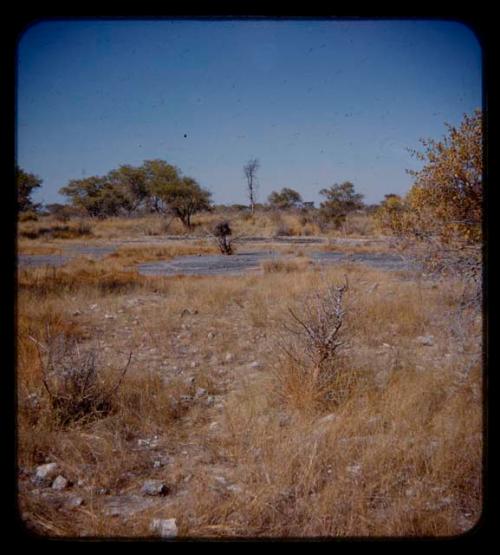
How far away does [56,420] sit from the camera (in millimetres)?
2770

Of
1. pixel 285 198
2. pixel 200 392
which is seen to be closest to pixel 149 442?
pixel 200 392

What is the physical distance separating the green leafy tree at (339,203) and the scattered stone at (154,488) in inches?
927

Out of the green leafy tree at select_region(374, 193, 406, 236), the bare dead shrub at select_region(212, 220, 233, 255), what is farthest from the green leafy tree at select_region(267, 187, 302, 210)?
the green leafy tree at select_region(374, 193, 406, 236)

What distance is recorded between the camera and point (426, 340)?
4656mm

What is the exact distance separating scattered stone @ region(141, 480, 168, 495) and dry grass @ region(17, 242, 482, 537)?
0.16 feet

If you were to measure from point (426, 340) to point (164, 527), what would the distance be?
3665mm

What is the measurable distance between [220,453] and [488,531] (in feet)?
4.74

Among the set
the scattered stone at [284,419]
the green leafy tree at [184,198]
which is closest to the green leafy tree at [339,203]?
the green leafy tree at [184,198]

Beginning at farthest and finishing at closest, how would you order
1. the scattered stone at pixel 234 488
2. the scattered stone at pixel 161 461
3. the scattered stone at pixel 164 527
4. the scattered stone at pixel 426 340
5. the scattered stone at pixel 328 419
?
the scattered stone at pixel 426 340
the scattered stone at pixel 328 419
the scattered stone at pixel 161 461
the scattered stone at pixel 234 488
the scattered stone at pixel 164 527

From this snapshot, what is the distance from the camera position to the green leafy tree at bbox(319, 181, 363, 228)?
1007 inches

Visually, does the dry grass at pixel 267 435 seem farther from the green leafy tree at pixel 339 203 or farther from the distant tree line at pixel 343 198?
the green leafy tree at pixel 339 203

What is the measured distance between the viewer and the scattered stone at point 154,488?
222 centimetres

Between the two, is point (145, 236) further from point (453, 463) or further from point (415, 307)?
point (453, 463)

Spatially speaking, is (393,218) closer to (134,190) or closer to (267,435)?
(267,435)
